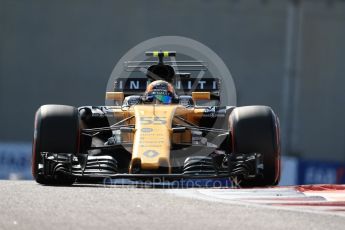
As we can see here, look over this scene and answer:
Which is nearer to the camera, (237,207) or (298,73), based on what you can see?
(237,207)

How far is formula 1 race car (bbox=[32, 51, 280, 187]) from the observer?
10.7m

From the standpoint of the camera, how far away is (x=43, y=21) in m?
33.8

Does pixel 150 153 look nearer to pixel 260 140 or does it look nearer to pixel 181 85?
pixel 260 140

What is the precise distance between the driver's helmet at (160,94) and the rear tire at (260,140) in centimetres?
148

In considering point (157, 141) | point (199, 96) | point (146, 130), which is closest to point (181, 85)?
point (199, 96)

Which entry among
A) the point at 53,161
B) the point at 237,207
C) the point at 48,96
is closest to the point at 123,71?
the point at 53,161

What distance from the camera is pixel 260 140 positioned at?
11094mm

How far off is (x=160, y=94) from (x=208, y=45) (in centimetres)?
2185

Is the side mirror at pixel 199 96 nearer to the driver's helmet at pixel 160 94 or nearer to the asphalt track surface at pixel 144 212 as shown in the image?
the driver's helmet at pixel 160 94

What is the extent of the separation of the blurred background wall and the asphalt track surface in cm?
2422

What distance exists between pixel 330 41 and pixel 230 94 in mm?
20361

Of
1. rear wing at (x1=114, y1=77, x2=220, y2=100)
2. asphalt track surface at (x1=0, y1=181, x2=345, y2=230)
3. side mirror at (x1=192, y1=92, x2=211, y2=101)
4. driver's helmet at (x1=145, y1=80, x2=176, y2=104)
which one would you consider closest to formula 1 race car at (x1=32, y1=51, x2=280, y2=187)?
driver's helmet at (x1=145, y1=80, x2=176, y2=104)

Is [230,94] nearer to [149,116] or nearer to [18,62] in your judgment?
[149,116]

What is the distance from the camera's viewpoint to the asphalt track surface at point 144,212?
6.93 m
